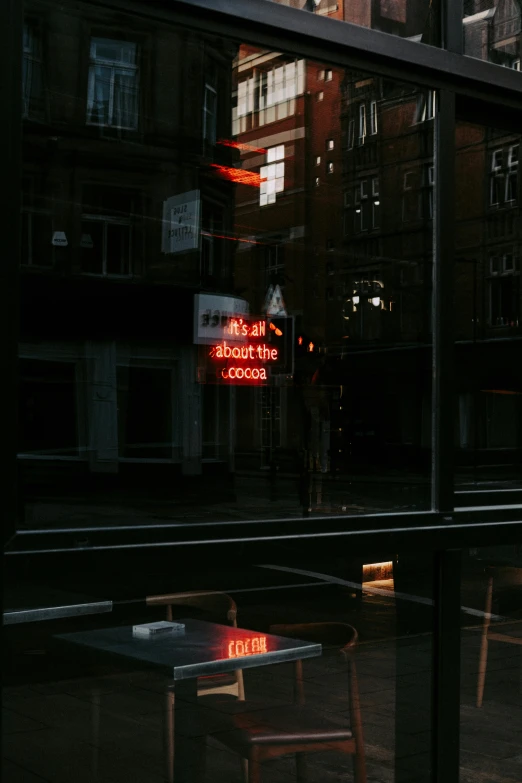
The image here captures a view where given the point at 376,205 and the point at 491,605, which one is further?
the point at 491,605

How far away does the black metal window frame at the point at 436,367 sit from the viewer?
2680 millimetres

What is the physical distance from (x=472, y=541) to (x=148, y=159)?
1.49 metres

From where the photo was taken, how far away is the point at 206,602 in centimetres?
315

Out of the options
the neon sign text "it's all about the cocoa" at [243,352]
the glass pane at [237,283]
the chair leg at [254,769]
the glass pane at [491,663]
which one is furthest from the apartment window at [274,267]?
the chair leg at [254,769]

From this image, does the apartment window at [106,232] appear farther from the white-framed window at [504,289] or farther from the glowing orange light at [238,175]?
the white-framed window at [504,289]

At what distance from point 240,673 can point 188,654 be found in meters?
0.17

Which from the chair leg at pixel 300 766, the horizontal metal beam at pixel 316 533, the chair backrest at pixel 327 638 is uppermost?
the horizontal metal beam at pixel 316 533

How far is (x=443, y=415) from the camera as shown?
321cm

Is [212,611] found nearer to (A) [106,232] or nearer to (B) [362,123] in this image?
(A) [106,232]

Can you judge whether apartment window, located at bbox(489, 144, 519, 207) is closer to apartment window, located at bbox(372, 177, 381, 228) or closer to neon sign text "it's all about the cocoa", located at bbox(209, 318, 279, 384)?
apartment window, located at bbox(372, 177, 381, 228)

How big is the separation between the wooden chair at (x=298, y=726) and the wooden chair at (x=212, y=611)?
0.28 feet

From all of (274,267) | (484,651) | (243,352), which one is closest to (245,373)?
(243,352)

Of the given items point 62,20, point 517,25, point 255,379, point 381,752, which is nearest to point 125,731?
point 381,752

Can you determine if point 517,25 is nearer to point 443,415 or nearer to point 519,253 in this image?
point 519,253
